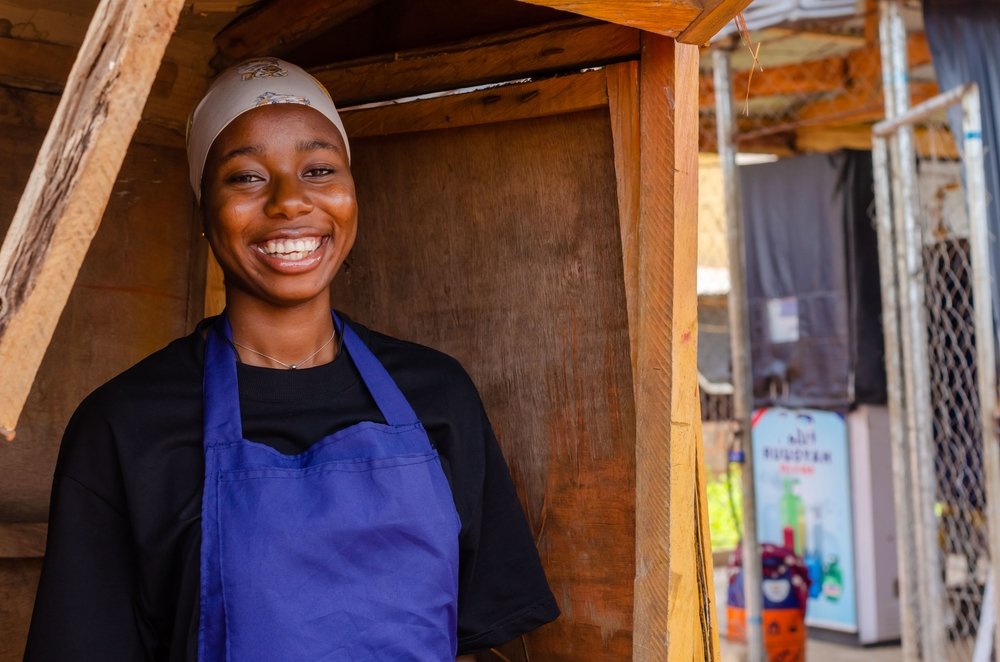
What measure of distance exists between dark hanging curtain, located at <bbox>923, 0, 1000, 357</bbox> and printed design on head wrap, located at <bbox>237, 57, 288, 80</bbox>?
9.74 feet

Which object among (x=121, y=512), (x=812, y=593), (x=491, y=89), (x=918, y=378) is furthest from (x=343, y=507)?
(x=812, y=593)

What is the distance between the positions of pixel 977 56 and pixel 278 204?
3.34 m

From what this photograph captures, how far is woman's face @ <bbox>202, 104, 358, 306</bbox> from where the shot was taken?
179cm

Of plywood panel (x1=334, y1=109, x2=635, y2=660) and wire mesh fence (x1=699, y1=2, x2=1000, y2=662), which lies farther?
wire mesh fence (x1=699, y1=2, x2=1000, y2=662)

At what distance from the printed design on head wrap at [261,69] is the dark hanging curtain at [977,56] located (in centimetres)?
297

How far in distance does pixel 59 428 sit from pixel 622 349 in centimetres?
121

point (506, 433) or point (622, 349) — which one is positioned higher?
point (622, 349)

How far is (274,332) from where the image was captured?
1.88m

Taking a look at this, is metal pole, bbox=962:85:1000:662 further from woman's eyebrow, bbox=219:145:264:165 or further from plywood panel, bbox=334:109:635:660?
woman's eyebrow, bbox=219:145:264:165

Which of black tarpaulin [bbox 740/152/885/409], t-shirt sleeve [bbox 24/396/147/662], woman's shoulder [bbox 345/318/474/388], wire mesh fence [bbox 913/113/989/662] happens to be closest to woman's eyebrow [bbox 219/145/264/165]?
woman's shoulder [bbox 345/318/474/388]

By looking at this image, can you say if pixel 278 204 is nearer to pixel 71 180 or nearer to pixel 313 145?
pixel 313 145

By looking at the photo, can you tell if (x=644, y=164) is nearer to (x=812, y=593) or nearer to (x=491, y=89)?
(x=491, y=89)

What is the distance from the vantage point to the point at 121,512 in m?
1.64

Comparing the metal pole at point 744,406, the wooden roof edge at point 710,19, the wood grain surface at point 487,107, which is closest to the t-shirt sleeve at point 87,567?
the wood grain surface at point 487,107
